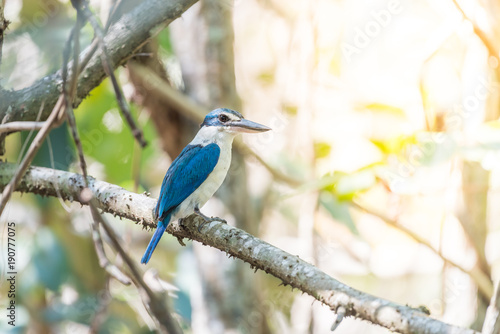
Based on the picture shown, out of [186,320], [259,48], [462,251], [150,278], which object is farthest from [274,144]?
[150,278]

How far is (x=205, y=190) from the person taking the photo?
2727mm

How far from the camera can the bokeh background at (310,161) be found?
3498 millimetres

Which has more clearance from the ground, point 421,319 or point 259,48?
point 259,48

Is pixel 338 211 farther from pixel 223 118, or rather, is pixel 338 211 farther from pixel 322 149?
pixel 223 118

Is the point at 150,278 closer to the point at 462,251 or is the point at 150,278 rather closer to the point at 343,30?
the point at 462,251

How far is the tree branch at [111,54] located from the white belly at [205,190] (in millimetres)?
672

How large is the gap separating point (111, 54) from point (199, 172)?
2.19 ft

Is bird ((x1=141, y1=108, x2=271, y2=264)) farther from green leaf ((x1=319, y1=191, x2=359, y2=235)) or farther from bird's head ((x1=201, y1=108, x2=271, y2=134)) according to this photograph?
A: green leaf ((x1=319, y1=191, x2=359, y2=235))

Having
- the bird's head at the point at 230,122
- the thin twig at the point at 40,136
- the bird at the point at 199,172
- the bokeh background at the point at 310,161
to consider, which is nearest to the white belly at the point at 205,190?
the bird at the point at 199,172

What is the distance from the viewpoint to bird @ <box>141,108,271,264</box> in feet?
8.09

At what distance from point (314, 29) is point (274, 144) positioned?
1935 millimetres

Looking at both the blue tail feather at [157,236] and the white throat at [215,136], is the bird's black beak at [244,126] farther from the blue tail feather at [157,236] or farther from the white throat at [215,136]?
the blue tail feather at [157,236]

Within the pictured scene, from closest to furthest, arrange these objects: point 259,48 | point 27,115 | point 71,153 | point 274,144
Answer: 1. point 27,115
2. point 71,153
3. point 274,144
4. point 259,48

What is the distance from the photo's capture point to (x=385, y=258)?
5.18m
